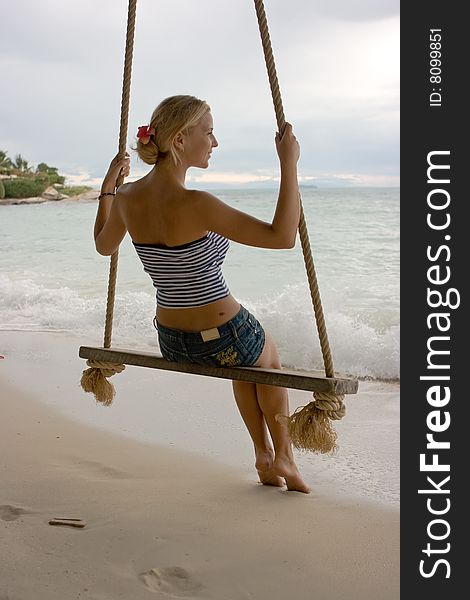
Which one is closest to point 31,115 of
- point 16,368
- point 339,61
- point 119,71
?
point 119,71

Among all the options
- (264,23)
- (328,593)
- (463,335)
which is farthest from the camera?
(463,335)

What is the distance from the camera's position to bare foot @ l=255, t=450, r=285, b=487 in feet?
8.51

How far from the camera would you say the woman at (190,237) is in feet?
7.24

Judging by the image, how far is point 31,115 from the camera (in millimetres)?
18156

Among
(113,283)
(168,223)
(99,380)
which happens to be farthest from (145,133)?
(99,380)

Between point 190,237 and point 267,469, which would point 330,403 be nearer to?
point 267,469

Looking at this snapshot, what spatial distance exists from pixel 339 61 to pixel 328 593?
47.4 feet

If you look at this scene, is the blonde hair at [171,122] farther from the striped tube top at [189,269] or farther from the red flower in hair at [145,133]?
the striped tube top at [189,269]

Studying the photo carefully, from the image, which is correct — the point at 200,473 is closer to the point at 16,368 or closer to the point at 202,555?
the point at 202,555

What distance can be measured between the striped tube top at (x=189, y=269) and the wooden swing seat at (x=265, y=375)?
167mm

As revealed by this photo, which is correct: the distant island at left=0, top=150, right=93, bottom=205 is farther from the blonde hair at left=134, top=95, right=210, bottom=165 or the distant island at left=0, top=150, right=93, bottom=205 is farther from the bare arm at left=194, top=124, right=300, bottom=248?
the bare arm at left=194, top=124, right=300, bottom=248

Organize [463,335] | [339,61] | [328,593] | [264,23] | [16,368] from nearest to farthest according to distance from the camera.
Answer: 1. [328,593]
2. [264,23]
3. [463,335]
4. [16,368]
5. [339,61]

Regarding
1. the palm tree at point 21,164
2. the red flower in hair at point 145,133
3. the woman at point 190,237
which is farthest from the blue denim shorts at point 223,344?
the palm tree at point 21,164

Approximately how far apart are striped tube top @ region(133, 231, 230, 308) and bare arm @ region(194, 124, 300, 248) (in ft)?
0.37
